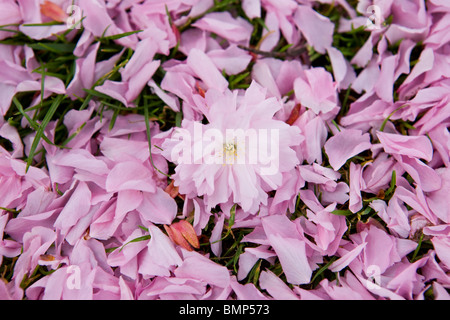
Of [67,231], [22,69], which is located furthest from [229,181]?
[22,69]

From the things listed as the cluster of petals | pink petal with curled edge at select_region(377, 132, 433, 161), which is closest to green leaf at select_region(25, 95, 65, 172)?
the cluster of petals

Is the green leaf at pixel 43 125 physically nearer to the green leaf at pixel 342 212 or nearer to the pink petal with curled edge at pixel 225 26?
the pink petal with curled edge at pixel 225 26

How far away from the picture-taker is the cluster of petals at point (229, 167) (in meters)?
0.53

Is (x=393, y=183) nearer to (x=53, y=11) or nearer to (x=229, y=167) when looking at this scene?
(x=229, y=167)

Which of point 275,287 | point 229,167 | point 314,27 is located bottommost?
point 275,287

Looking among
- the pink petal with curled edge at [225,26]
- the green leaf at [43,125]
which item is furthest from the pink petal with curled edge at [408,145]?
the green leaf at [43,125]

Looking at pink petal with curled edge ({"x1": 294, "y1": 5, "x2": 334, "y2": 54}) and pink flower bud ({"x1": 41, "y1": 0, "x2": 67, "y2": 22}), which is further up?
pink flower bud ({"x1": 41, "y1": 0, "x2": 67, "y2": 22})

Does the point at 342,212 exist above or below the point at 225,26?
below

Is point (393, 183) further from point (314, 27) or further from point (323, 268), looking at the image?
point (314, 27)

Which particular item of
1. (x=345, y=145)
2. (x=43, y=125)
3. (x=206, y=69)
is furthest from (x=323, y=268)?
(x=43, y=125)

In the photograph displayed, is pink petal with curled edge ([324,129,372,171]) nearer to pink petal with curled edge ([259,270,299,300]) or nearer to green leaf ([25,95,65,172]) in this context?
pink petal with curled edge ([259,270,299,300])

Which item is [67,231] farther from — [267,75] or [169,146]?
[267,75]

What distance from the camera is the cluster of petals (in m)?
0.53

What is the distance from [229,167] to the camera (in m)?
0.53
